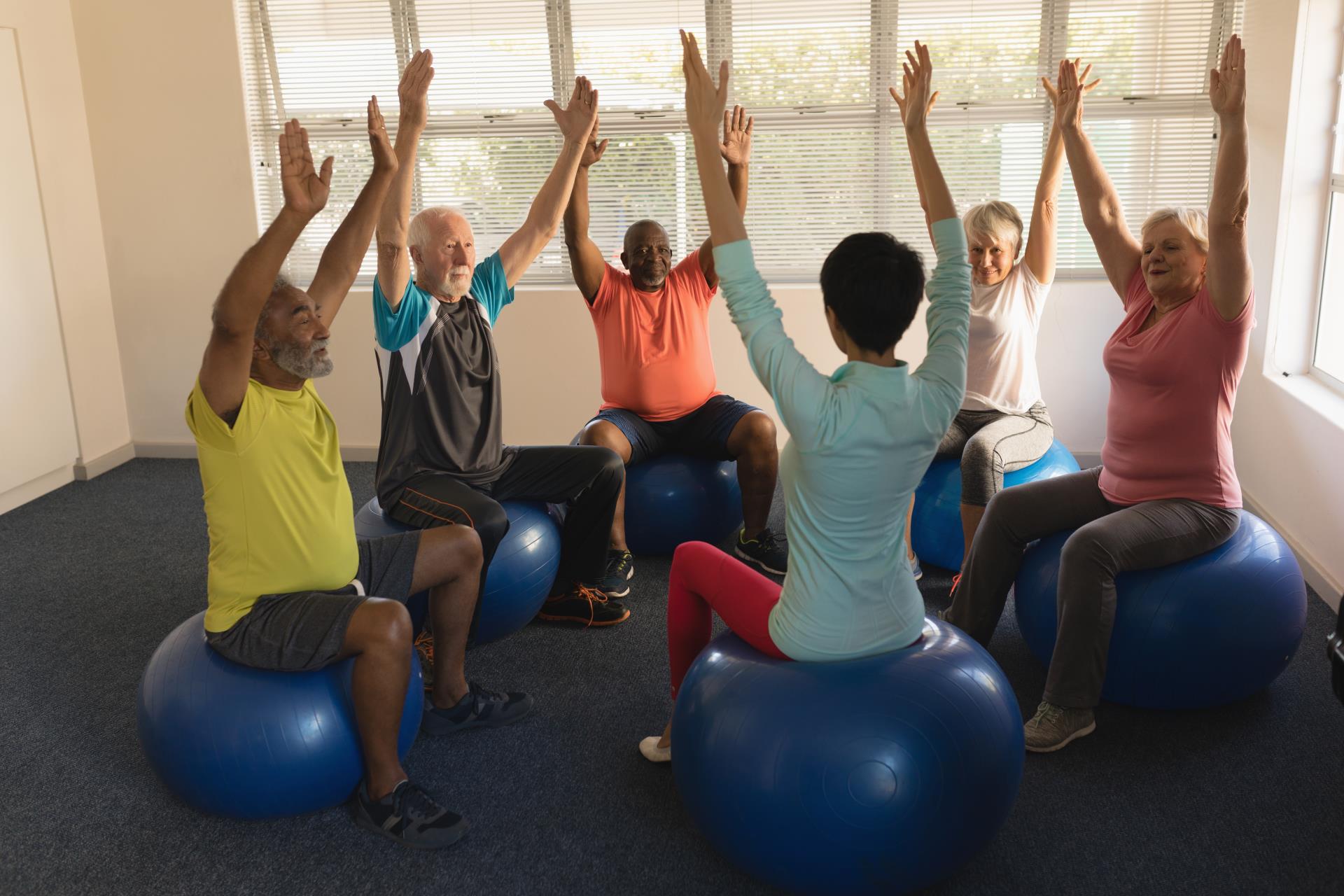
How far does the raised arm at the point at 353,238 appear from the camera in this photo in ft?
7.80

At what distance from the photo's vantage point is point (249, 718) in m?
2.15

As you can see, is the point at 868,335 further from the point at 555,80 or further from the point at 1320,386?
the point at 555,80

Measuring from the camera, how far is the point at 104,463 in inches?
195

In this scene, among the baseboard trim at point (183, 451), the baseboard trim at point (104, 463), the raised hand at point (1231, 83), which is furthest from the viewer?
the baseboard trim at point (183, 451)

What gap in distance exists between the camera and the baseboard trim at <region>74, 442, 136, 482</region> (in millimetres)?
4832

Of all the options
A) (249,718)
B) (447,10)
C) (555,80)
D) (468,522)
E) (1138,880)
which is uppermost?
(447,10)

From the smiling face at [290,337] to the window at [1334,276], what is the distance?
3232 millimetres

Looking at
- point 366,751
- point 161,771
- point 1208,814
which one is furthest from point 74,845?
point 1208,814

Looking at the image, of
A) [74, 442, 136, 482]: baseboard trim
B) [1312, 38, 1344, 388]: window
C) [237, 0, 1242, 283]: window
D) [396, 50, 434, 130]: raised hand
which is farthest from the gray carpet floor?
[237, 0, 1242, 283]: window

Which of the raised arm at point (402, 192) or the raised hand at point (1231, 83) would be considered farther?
the raised arm at point (402, 192)

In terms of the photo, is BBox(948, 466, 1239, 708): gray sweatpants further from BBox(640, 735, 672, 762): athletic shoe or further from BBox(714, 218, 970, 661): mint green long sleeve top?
BBox(640, 735, 672, 762): athletic shoe

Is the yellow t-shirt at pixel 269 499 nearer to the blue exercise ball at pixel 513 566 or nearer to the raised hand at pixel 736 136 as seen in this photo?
the blue exercise ball at pixel 513 566

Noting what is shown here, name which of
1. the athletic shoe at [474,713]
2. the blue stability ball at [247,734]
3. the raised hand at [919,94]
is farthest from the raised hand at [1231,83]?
the blue stability ball at [247,734]

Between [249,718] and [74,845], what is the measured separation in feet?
1.64
